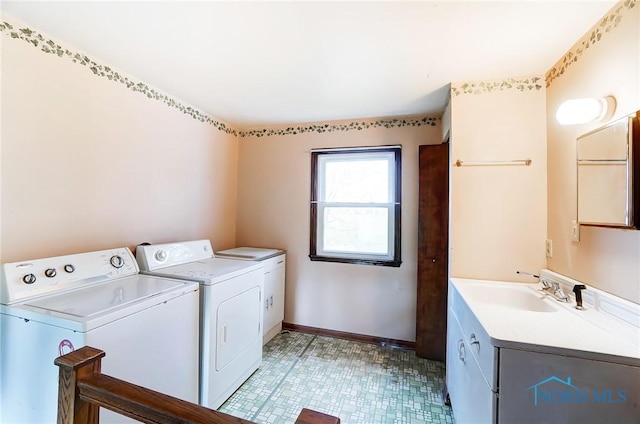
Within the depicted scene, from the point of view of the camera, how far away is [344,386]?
6.70 feet

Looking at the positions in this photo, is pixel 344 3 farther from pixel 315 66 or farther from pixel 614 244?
pixel 614 244

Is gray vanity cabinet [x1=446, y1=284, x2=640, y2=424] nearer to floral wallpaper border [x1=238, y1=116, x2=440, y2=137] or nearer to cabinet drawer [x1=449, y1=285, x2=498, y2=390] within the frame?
cabinet drawer [x1=449, y1=285, x2=498, y2=390]

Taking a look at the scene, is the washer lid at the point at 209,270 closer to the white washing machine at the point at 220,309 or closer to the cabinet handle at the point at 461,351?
the white washing machine at the point at 220,309

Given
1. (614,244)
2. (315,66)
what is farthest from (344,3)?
(614,244)

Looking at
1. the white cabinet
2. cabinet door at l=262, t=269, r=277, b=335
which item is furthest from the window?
cabinet door at l=262, t=269, r=277, b=335

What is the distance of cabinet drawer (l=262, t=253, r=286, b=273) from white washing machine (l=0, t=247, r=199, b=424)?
0.99m

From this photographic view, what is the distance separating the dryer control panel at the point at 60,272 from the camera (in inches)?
48.4

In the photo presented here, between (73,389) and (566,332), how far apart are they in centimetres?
176

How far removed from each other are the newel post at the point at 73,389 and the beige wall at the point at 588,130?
2045mm

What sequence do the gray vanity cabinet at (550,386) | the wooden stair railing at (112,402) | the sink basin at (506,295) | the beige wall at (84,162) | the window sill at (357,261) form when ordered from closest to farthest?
the wooden stair railing at (112,402), the gray vanity cabinet at (550,386), the beige wall at (84,162), the sink basin at (506,295), the window sill at (357,261)

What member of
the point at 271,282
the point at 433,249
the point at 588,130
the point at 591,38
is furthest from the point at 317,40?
the point at 271,282

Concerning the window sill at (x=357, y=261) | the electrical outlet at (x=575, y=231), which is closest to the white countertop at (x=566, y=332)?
the electrical outlet at (x=575, y=231)

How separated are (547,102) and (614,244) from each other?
106cm

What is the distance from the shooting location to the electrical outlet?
1.46 metres
